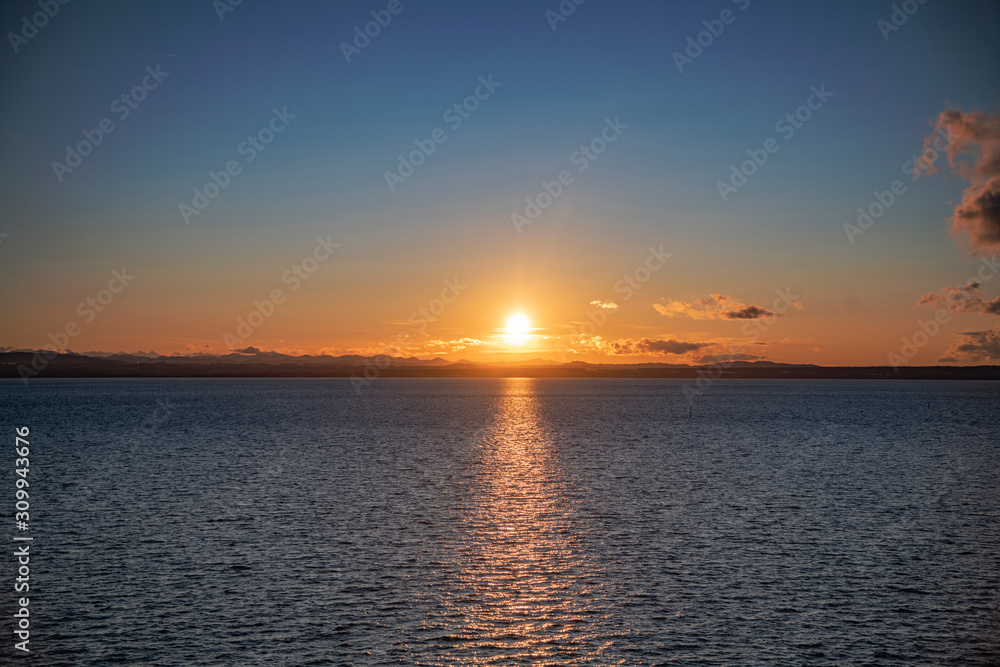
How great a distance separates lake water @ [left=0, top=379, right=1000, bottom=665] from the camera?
82.4ft

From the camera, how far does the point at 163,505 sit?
49844 mm

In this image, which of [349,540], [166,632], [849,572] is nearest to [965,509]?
[849,572]

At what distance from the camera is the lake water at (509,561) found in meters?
25.1

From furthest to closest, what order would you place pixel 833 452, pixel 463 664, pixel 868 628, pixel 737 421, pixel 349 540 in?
pixel 737 421
pixel 833 452
pixel 349 540
pixel 868 628
pixel 463 664

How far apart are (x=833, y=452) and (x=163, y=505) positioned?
76.5m

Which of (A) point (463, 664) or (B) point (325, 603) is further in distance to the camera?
(B) point (325, 603)

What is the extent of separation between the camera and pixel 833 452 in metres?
88.9

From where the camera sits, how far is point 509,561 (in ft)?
117

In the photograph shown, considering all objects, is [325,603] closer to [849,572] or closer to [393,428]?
[849,572]

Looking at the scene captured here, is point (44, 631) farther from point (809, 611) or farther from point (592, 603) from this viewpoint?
point (809, 611)

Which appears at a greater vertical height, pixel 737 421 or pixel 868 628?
pixel 737 421

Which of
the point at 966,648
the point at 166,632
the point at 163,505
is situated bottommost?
the point at 966,648

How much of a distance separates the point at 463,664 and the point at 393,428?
4067 inches

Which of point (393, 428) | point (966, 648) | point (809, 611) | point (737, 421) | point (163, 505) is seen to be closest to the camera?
point (966, 648)
